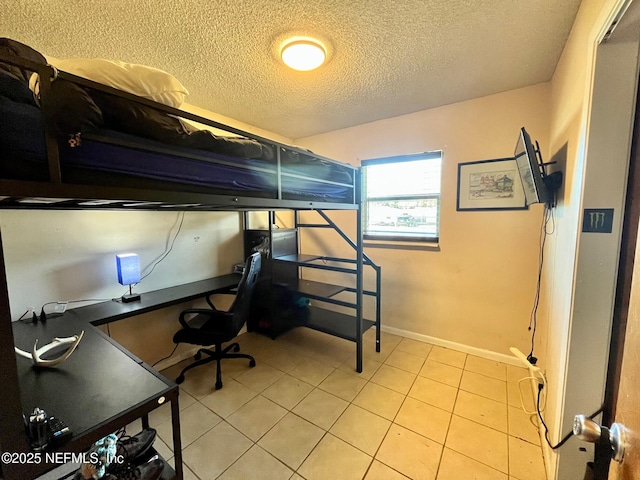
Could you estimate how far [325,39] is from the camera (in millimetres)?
1573

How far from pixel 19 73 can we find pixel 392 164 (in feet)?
9.23

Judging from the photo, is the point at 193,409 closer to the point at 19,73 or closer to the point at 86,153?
the point at 86,153

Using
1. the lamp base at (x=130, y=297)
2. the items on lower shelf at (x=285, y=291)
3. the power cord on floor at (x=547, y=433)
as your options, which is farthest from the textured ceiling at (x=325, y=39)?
the power cord on floor at (x=547, y=433)

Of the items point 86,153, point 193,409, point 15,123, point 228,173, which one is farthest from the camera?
point 193,409

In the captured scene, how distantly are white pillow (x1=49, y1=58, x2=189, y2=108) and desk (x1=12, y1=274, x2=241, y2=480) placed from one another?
1.07 m

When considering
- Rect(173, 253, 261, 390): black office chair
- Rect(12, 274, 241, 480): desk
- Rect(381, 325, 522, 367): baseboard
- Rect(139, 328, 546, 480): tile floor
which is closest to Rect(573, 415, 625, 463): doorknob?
Rect(139, 328, 546, 480): tile floor

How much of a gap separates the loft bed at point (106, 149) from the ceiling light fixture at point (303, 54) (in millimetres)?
763

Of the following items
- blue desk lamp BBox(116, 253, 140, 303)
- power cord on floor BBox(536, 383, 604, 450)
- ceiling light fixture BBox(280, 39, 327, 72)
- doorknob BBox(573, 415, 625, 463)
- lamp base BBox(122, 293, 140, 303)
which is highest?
ceiling light fixture BBox(280, 39, 327, 72)

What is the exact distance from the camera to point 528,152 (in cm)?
142

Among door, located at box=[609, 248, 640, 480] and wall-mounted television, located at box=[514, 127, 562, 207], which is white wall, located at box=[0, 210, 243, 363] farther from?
door, located at box=[609, 248, 640, 480]

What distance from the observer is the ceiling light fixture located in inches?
63.0

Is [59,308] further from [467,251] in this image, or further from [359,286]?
[467,251]

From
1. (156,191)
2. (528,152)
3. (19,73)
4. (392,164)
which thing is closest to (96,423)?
(156,191)

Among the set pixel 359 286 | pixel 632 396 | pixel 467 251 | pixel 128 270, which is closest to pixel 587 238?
pixel 632 396
